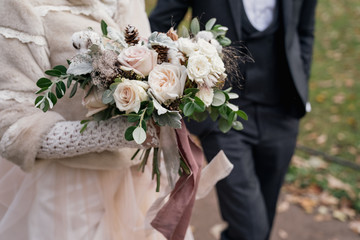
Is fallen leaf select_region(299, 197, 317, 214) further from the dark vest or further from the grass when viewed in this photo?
the dark vest

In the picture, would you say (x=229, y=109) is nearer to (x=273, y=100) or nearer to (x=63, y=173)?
(x=63, y=173)

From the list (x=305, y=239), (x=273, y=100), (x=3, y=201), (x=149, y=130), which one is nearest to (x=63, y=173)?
(x=3, y=201)

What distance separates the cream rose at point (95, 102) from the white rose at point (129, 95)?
0.40 feet

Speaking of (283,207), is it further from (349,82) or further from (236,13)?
(349,82)

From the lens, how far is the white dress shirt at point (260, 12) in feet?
8.10

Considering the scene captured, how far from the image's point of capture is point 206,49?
5.08 feet

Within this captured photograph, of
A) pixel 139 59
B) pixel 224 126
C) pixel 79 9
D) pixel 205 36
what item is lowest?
pixel 224 126

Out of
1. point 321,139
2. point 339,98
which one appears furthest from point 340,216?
point 339,98

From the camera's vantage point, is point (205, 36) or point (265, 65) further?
point (265, 65)

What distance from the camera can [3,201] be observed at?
1950 mm

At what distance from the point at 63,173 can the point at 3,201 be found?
350mm

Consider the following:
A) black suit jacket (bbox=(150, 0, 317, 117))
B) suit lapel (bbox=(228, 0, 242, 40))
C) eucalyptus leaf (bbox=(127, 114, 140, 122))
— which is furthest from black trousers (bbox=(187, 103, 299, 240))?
eucalyptus leaf (bbox=(127, 114, 140, 122))

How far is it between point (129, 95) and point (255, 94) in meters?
1.28

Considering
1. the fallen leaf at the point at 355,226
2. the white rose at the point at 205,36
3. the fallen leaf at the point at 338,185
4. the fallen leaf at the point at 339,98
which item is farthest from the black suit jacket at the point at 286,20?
the fallen leaf at the point at 339,98
